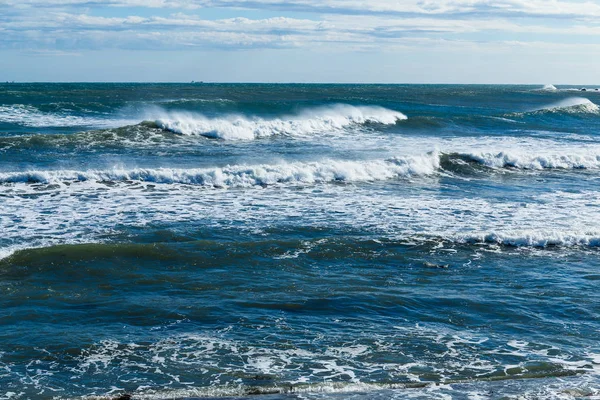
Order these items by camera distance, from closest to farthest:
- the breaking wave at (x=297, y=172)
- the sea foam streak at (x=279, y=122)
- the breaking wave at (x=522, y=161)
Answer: the breaking wave at (x=297, y=172) → the breaking wave at (x=522, y=161) → the sea foam streak at (x=279, y=122)

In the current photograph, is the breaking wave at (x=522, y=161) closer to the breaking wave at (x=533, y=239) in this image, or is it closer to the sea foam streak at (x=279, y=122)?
the sea foam streak at (x=279, y=122)

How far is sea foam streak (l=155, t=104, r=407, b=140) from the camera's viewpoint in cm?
3247

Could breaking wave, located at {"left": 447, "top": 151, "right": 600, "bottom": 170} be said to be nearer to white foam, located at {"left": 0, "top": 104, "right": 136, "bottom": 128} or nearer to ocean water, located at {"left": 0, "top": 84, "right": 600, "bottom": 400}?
ocean water, located at {"left": 0, "top": 84, "right": 600, "bottom": 400}

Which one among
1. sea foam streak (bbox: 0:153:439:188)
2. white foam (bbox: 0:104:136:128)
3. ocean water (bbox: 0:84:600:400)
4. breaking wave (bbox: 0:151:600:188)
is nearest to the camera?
ocean water (bbox: 0:84:600:400)

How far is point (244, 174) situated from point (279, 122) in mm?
15382

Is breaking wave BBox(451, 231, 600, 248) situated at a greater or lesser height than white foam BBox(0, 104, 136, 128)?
lesser

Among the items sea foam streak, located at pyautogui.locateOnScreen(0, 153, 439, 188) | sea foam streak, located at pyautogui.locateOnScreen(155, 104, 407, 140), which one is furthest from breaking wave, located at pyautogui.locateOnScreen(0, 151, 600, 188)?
sea foam streak, located at pyautogui.locateOnScreen(155, 104, 407, 140)

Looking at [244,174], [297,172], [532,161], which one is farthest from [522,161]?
[244,174]

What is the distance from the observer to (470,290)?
37.5 feet

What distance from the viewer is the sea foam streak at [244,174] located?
20297 millimetres

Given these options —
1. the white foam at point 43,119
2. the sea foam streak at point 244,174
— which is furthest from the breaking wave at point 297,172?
the white foam at point 43,119

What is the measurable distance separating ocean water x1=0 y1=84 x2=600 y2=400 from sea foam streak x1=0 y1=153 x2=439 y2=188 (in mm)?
75

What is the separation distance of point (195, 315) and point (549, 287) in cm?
547

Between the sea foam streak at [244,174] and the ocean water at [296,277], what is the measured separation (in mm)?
75
